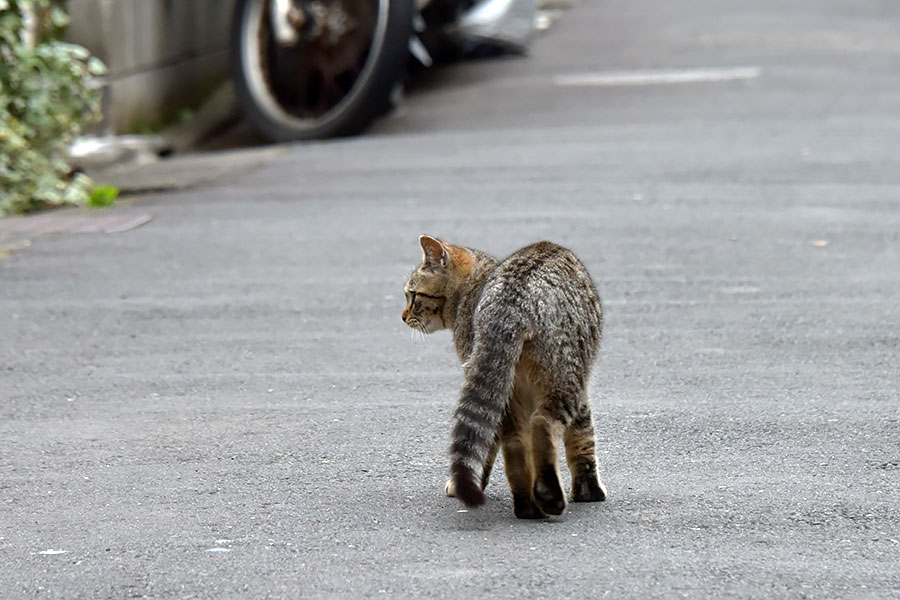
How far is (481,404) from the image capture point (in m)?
4.44

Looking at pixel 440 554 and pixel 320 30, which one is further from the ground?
pixel 320 30

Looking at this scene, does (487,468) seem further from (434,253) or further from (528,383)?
(434,253)

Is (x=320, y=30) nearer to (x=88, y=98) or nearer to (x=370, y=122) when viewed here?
(x=370, y=122)

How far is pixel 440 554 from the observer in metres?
4.35

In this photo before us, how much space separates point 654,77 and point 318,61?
373cm

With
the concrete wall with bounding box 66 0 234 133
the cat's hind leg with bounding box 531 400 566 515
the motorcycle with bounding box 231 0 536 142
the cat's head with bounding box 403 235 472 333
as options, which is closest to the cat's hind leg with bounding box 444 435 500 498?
the cat's hind leg with bounding box 531 400 566 515

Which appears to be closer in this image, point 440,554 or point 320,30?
point 440,554

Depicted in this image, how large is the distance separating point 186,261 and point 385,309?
5.14 feet

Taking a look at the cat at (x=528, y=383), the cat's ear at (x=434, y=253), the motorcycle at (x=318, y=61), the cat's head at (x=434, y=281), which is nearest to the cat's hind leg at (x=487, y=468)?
the cat at (x=528, y=383)

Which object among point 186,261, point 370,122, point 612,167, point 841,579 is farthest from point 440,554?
point 370,122

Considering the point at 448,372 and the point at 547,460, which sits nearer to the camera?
the point at 547,460

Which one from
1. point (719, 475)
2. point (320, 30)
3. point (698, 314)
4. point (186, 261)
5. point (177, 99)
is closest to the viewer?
point (719, 475)

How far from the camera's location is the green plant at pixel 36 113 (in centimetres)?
1005

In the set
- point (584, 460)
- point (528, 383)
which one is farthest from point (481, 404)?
point (584, 460)
